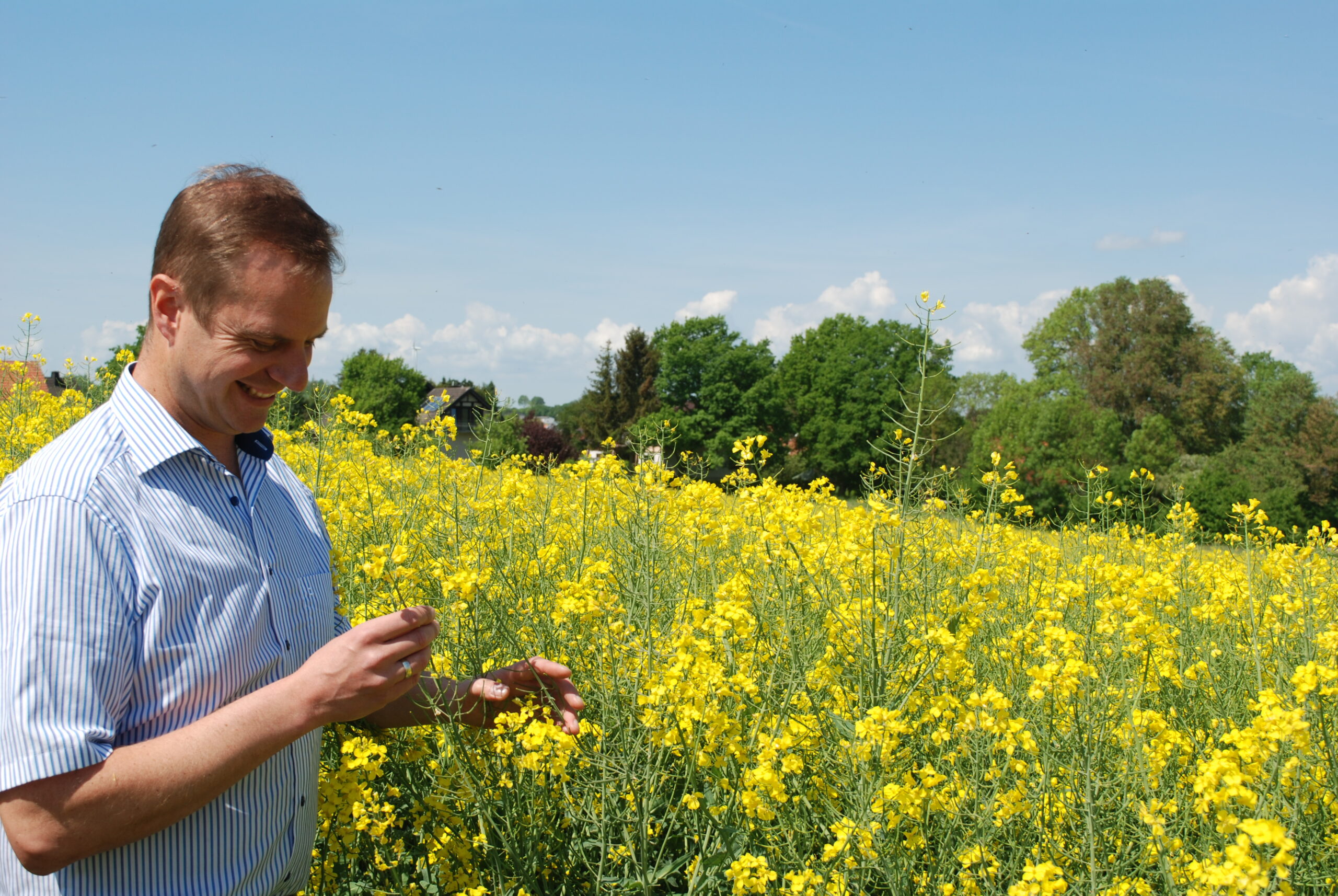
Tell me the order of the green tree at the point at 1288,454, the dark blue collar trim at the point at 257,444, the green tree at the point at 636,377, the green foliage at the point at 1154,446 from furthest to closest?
1. the green tree at the point at 636,377
2. the green foliage at the point at 1154,446
3. the green tree at the point at 1288,454
4. the dark blue collar trim at the point at 257,444

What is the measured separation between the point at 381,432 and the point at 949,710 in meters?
5.34

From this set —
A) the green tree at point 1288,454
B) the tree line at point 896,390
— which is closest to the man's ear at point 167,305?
the green tree at point 1288,454

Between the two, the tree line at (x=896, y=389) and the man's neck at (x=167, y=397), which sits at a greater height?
the tree line at (x=896, y=389)

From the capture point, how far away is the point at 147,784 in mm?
1098

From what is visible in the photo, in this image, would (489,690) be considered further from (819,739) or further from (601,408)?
(601,408)

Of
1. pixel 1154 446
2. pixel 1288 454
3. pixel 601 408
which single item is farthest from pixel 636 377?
pixel 1288 454

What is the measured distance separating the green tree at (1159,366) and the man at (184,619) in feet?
Answer: 130

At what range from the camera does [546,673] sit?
1.84 m

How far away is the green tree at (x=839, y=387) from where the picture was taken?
36.6m

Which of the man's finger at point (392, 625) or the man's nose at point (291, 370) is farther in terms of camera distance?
the man's nose at point (291, 370)

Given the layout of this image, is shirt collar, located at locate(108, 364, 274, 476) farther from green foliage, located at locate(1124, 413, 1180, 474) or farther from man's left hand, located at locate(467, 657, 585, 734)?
green foliage, located at locate(1124, 413, 1180, 474)

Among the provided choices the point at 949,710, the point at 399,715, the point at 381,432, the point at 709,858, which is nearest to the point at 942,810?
the point at 949,710

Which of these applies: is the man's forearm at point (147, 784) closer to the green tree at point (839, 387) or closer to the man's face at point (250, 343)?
the man's face at point (250, 343)

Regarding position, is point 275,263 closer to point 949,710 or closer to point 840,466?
point 949,710
